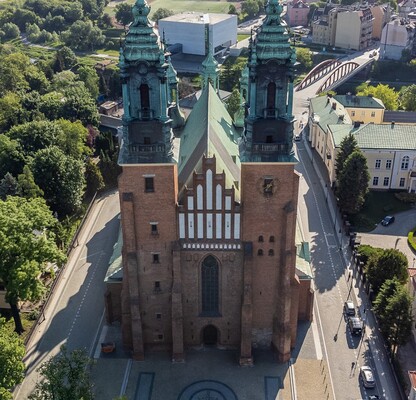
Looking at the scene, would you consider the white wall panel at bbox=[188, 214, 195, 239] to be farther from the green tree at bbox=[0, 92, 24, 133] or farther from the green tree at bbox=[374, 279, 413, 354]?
the green tree at bbox=[0, 92, 24, 133]

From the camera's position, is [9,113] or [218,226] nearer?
[218,226]

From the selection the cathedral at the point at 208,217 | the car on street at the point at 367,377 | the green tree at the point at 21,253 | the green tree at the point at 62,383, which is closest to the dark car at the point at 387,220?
the cathedral at the point at 208,217

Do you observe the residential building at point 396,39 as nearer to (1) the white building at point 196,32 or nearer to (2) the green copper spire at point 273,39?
(1) the white building at point 196,32

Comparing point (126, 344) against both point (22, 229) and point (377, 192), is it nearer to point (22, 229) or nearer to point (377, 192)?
point (22, 229)

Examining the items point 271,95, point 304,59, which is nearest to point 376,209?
point 271,95

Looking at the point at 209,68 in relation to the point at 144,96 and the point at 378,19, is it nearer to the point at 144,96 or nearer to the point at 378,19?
the point at 144,96

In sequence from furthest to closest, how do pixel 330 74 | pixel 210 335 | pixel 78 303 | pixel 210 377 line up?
pixel 330 74, pixel 78 303, pixel 210 335, pixel 210 377

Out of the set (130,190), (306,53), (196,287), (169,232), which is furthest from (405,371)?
(306,53)
